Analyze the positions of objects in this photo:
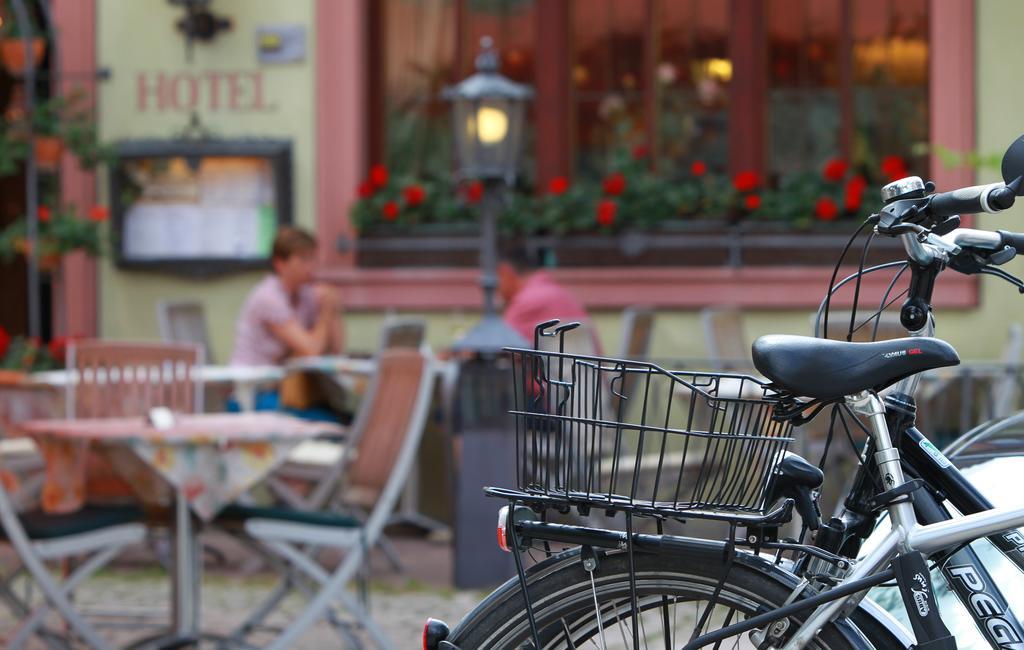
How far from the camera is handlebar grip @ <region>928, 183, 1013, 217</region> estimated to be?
217 centimetres

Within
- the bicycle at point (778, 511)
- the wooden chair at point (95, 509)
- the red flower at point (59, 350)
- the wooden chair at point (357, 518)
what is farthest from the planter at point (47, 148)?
the bicycle at point (778, 511)

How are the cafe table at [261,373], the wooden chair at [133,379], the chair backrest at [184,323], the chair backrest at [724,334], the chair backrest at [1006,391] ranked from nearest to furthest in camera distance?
the wooden chair at [133,379], the chair backrest at [1006,391], the cafe table at [261,373], the chair backrest at [724,334], the chair backrest at [184,323]

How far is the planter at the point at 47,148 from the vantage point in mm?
8688

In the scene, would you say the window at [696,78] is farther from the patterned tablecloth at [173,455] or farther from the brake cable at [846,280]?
the brake cable at [846,280]

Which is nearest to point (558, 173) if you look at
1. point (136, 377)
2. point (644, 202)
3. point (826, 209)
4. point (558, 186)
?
point (558, 186)

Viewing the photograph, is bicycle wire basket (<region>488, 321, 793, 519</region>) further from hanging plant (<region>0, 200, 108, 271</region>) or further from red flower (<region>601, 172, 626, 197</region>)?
hanging plant (<region>0, 200, 108, 271</region>)

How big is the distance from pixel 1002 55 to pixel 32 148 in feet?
18.0

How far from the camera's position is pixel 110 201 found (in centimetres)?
888

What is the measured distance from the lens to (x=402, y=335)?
24.3 ft

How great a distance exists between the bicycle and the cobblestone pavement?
329 centimetres

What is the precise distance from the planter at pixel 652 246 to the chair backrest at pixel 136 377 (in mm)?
2843

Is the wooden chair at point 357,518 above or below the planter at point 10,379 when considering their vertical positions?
below

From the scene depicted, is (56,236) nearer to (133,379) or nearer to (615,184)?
(133,379)

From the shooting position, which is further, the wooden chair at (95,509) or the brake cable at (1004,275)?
the wooden chair at (95,509)
